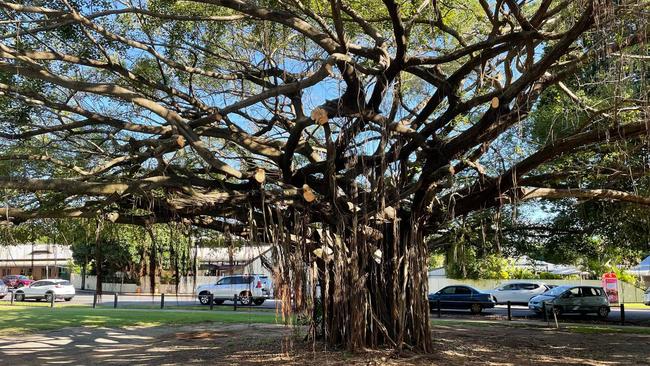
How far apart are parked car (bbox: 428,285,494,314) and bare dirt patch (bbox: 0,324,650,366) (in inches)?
327

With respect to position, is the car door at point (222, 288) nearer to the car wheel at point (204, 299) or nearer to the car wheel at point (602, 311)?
the car wheel at point (204, 299)

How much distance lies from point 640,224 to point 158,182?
36.4 feet

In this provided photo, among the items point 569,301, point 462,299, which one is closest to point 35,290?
point 462,299

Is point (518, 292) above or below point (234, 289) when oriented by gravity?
below

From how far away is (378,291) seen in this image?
9656mm

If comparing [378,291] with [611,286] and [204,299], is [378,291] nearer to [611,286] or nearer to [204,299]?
[204,299]

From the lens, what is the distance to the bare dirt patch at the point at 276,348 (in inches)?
381

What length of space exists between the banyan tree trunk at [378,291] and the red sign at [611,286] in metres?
23.7

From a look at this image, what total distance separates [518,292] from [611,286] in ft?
19.5

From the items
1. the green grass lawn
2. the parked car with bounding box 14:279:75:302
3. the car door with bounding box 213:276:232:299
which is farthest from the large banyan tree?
the parked car with bounding box 14:279:75:302

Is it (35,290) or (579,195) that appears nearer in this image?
(579,195)

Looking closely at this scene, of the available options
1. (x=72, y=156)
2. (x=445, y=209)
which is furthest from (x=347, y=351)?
(x=72, y=156)

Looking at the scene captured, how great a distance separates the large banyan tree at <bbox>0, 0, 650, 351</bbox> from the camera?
24.9 ft

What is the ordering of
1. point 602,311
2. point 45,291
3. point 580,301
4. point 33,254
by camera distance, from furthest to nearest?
point 45,291 → point 580,301 → point 602,311 → point 33,254
